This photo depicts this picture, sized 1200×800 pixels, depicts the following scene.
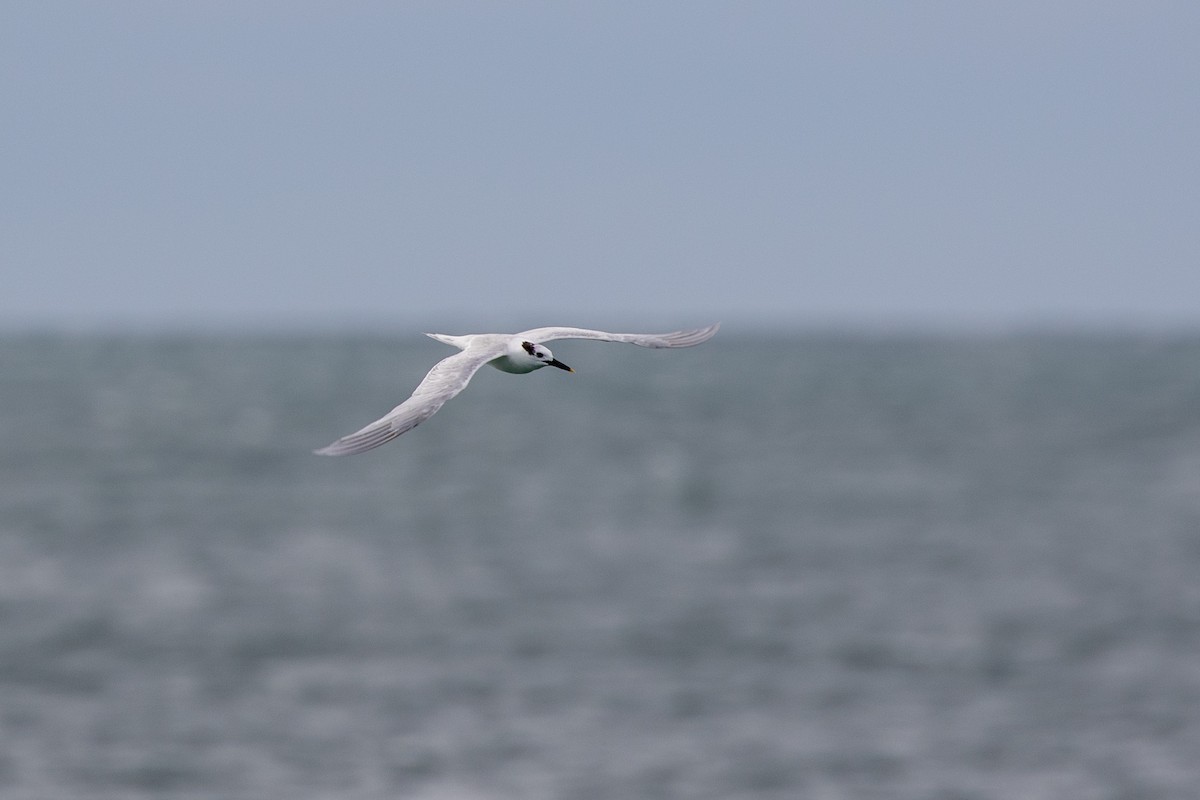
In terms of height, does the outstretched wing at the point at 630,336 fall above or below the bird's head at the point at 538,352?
above

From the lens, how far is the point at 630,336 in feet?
39.0

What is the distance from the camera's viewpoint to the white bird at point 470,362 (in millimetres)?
9502

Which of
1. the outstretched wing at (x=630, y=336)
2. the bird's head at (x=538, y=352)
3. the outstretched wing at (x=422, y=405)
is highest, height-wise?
the outstretched wing at (x=630, y=336)

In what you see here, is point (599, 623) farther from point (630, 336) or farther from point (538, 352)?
point (538, 352)

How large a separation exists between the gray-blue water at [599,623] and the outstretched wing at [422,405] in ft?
58.3

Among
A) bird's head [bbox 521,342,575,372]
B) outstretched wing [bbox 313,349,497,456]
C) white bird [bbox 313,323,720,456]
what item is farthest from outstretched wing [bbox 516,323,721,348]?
outstretched wing [bbox 313,349,497,456]

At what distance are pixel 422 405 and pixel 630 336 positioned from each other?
2.41 m

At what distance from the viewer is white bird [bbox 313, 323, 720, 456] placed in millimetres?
9502

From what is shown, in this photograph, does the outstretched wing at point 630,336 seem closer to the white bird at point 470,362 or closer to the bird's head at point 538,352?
the white bird at point 470,362

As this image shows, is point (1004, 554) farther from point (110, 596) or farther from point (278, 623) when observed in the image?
point (110, 596)

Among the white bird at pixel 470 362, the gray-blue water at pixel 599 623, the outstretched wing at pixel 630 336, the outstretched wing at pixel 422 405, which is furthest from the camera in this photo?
the gray-blue water at pixel 599 623

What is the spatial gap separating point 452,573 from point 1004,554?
→ 1575cm

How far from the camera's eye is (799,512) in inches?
2263

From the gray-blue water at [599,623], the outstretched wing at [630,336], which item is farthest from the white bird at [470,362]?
the gray-blue water at [599,623]
